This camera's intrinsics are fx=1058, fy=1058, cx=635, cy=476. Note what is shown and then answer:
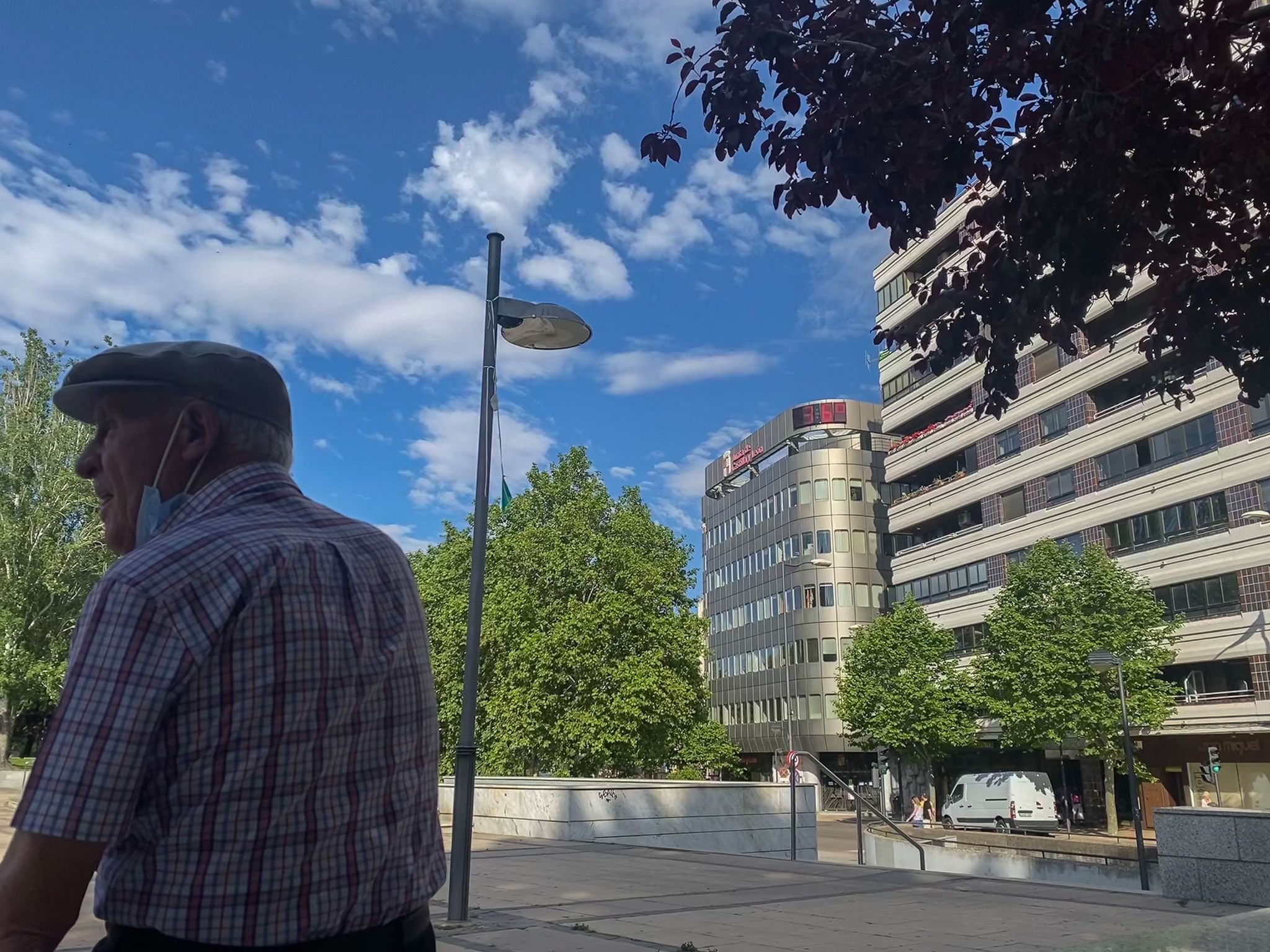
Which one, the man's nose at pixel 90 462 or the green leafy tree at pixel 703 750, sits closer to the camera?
the man's nose at pixel 90 462

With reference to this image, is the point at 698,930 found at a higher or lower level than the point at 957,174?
lower

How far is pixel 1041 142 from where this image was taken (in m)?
5.32

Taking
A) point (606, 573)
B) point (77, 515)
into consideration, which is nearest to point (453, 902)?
point (606, 573)

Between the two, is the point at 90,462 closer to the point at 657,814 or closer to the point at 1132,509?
the point at 657,814

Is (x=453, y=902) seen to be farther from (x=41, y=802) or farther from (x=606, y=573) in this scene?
(x=606, y=573)

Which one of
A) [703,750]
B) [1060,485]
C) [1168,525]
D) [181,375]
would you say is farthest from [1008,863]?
[1060,485]

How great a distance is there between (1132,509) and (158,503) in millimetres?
41248

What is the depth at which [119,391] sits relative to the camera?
5.90 ft

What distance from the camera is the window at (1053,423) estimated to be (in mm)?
42656

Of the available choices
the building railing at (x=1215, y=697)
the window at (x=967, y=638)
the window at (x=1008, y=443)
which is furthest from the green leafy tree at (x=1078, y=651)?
the window at (x=1008, y=443)

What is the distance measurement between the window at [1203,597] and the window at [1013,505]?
8.33 metres

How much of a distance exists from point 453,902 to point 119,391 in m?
7.71

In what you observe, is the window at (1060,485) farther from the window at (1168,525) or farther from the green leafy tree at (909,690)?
the green leafy tree at (909,690)

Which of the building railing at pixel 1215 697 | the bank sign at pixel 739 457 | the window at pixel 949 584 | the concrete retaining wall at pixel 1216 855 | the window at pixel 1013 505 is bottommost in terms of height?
the concrete retaining wall at pixel 1216 855
